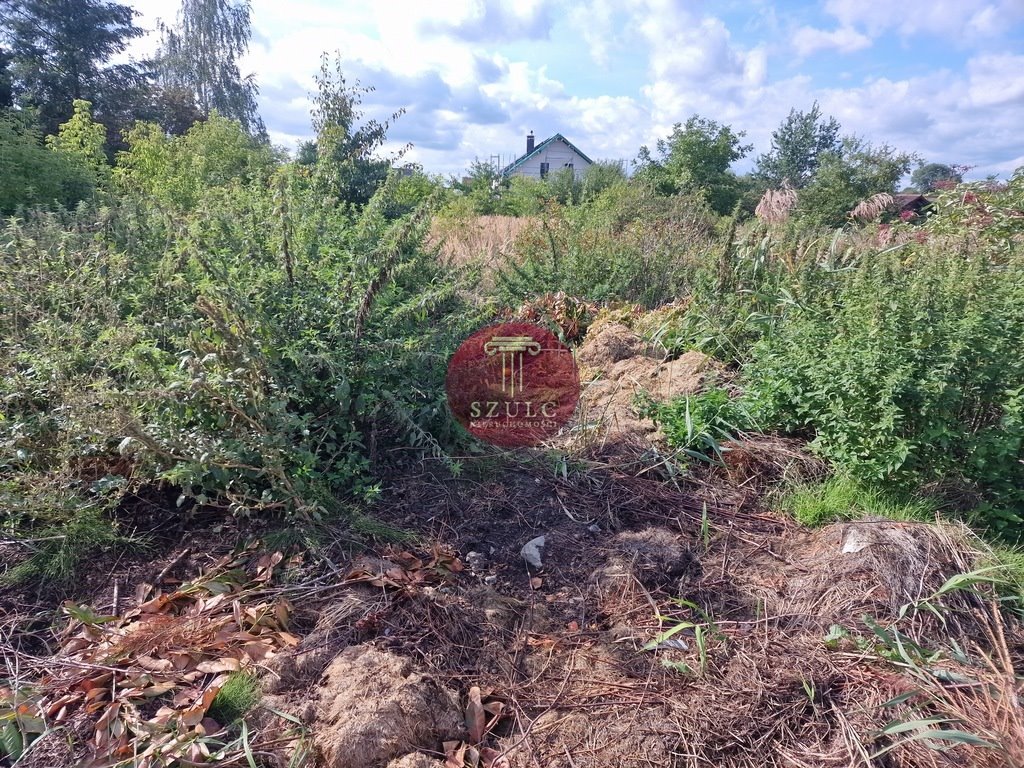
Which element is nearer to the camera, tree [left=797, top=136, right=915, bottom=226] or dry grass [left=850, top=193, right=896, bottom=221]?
dry grass [left=850, top=193, right=896, bottom=221]

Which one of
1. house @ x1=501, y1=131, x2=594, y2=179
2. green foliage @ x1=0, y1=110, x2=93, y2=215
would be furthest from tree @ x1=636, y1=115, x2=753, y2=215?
green foliage @ x1=0, y1=110, x2=93, y2=215

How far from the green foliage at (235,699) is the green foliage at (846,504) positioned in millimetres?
2466

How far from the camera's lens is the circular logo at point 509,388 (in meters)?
3.44

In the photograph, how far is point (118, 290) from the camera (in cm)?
320

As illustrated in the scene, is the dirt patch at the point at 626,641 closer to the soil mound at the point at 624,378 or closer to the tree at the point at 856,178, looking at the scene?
the soil mound at the point at 624,378

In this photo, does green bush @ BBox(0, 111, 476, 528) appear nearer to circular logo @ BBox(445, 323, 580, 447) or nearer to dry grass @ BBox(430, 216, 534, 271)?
circular logo @ BBox(445, 323, 580, 447)

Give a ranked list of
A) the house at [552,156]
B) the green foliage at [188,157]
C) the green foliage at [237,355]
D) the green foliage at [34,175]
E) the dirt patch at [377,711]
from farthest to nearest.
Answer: the house at [552,156] → the green foliage at [188,157] → the green foliage at [34,175] → the green foliage at [237,355] → the dirt patch at [377,711]

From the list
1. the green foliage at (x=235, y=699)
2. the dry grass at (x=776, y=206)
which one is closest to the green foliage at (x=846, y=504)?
the green foliage at (x=235, y=699)

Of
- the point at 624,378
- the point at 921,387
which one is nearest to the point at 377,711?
the point at 921,387

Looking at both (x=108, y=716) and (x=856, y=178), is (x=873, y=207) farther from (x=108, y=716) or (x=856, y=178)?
(x=856, y=178)

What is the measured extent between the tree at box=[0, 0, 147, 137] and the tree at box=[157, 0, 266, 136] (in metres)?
1.97

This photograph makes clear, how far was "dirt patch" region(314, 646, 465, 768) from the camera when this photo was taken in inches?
64.0

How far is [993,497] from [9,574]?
4367mm

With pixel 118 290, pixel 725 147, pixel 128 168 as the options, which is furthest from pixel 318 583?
pixel 725 147
